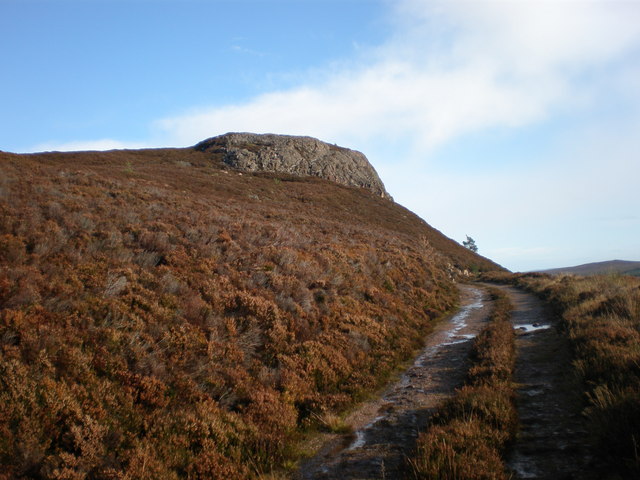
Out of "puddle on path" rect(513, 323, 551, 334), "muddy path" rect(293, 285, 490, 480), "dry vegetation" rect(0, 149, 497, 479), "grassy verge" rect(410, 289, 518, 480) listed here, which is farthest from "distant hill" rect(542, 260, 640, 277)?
"grassy verge" rect(410, 289, 518, 480)

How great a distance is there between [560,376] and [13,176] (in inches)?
738

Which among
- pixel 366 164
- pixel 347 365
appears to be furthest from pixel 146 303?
pixel 366 164

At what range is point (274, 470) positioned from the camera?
5.71 meters

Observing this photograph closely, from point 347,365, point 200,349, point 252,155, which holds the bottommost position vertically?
point 347,365

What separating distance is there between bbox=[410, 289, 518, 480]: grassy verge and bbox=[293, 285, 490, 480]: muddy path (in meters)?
0.45

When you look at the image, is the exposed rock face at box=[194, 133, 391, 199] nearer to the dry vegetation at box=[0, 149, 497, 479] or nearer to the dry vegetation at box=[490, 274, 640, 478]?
the dry vegetation at box=[0, 149, 497, 479]

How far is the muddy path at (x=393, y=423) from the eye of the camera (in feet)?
18.2

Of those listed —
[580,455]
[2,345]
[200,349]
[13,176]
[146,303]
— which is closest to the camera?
[580,455]

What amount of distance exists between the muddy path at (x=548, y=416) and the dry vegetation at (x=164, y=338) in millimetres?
3302

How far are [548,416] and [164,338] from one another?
6999 mm

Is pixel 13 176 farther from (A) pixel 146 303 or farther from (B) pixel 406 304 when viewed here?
(B) pixel 406 304

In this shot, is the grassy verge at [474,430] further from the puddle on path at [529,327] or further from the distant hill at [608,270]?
the distant hill at [608,270]

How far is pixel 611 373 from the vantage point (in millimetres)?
6664

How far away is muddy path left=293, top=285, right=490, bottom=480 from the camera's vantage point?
5.56 meters
